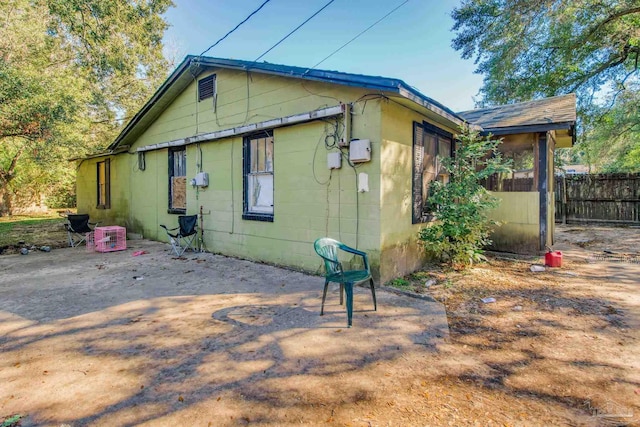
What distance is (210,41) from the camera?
22.2 ft

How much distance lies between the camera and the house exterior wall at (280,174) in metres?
4.90

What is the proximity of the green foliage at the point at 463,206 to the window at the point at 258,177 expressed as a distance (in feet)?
9.41

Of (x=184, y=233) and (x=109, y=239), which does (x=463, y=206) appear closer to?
(x=184, y=233)

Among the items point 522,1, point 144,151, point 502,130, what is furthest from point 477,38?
point 144,151

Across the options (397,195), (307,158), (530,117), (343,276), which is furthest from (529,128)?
(343,276)

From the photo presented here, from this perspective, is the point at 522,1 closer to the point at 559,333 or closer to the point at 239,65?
the point at 239,65

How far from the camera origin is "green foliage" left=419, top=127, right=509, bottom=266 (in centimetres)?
542

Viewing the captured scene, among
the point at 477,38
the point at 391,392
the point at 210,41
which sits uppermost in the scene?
the point at 477,38

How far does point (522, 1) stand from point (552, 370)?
11069 mm

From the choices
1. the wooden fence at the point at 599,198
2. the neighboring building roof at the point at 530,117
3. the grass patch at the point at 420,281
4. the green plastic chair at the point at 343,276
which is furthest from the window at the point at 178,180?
the wooden fence at the point at 599,198

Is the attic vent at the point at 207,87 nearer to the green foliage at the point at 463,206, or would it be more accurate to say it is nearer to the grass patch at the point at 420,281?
the green foliage at the point at 463,206

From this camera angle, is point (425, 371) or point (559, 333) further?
point (559, 333)

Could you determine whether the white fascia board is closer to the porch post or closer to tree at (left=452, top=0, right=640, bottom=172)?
the porch post

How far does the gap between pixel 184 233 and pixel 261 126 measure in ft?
9.71
